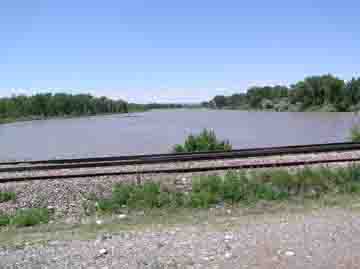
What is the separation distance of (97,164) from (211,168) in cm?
401

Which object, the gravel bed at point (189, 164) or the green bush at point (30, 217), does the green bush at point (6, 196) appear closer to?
the green bush at point (30, 217)

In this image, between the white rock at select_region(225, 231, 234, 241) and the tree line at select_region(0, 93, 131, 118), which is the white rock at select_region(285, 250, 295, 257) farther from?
the tree line at select_region(0, 93, 131, 118)

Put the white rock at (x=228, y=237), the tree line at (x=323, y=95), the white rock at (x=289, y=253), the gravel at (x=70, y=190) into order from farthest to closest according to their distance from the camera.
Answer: the tree line at (x=323, y=95) → the gravel at (x=70, y=190) → the white rock at (x=228, y=237) → the white rock at (x=289, y=253)

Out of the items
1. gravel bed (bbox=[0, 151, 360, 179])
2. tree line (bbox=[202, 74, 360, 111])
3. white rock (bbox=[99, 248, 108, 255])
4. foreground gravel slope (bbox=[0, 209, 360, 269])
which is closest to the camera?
foreground gravel slope (bbox=[0, 209, 360, 269])

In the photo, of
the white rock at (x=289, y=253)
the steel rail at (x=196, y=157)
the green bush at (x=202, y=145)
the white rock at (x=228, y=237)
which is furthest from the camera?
the green bush at (x=202, y=145)

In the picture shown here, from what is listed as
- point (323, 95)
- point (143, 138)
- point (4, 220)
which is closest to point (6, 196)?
point (4, 220)

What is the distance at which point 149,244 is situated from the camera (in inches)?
180

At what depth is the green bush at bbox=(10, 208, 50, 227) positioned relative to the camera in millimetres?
6012

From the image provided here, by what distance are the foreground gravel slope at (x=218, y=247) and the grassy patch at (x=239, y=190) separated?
1.34m

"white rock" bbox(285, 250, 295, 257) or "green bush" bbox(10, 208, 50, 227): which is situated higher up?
"white rock" bbox(285, 250, 295, 257)

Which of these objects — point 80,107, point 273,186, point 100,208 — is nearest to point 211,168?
point 273,186

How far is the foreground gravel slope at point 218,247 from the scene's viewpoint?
396 centimetres

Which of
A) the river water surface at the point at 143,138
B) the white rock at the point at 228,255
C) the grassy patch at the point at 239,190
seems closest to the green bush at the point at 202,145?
the river water surface at the point at 143,138

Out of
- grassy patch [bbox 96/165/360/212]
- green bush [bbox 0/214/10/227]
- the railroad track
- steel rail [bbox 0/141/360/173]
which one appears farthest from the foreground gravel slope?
steel rail [bbox 0/141/360/173]
